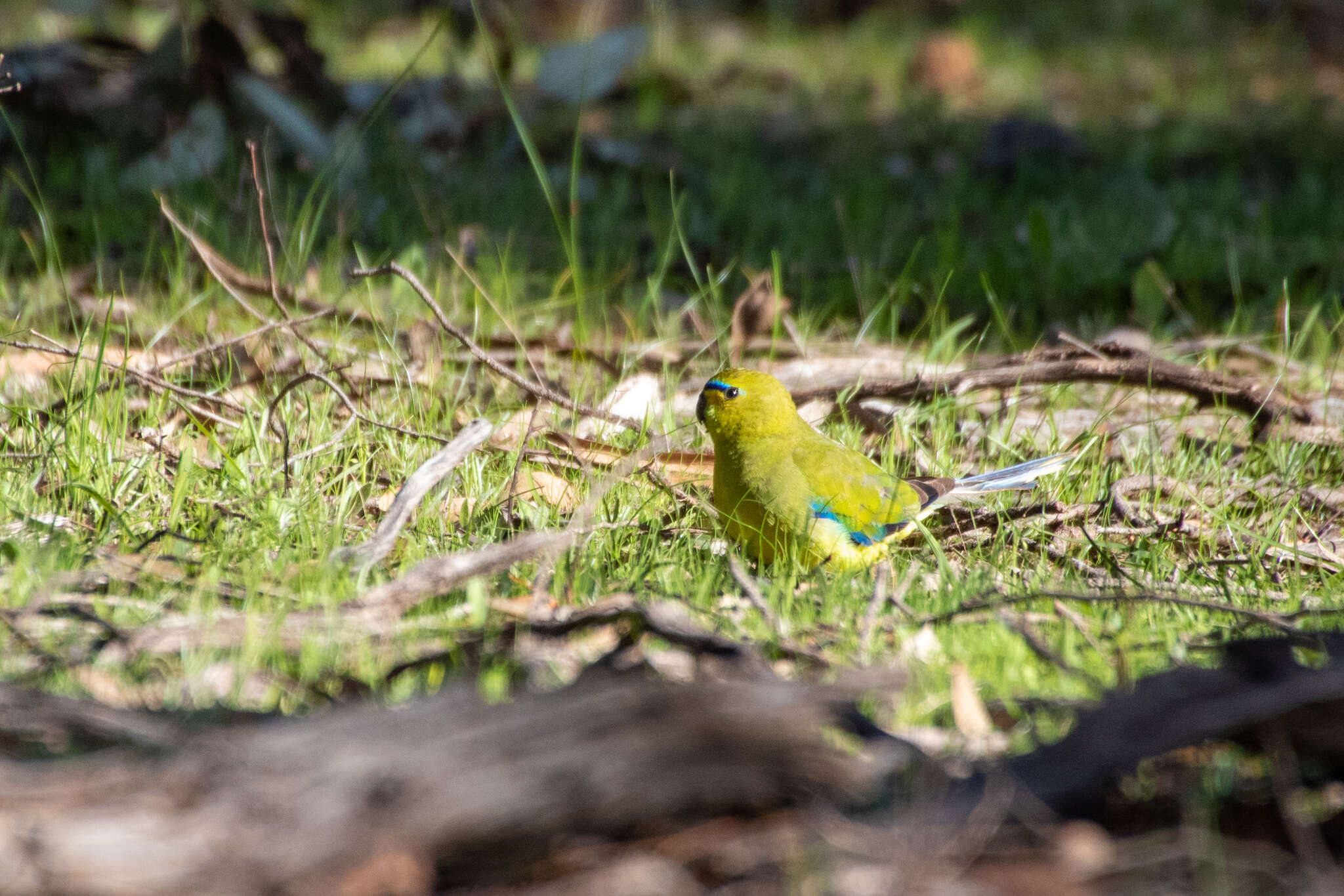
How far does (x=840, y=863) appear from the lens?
1.54 meters

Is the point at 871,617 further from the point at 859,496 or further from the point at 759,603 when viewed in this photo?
the point at 859,496

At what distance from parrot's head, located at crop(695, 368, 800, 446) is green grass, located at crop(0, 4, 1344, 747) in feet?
0.83

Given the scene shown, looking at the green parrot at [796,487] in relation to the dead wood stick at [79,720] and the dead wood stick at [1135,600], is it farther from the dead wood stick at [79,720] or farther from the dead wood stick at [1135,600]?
the dead wood stick at [79,720]

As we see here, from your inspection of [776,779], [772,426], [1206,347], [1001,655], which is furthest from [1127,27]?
[776,779]

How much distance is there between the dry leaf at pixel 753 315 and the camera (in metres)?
3.96

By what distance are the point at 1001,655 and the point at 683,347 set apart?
7.01 ft

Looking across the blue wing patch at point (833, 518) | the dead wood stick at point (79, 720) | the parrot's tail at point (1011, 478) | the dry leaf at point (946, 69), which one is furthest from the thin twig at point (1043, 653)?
the dry leaf at point (946, 69)

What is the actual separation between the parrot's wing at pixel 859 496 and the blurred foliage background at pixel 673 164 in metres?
0.86

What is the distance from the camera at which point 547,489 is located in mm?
3102

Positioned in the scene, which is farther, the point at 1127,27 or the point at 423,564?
the point at 1127,27

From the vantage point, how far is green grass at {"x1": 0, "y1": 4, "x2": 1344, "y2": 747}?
2.22 meters

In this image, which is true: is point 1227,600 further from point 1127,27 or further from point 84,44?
point 1127,27

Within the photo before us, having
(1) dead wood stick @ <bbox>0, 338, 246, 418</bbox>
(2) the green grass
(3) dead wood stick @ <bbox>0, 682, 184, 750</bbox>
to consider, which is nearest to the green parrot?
(2) the green grass

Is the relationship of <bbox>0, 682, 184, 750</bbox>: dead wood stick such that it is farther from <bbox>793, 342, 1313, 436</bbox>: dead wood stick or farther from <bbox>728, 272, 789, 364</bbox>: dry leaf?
<bbox>728, 272, 789, 364</bbox>: dry leaf
